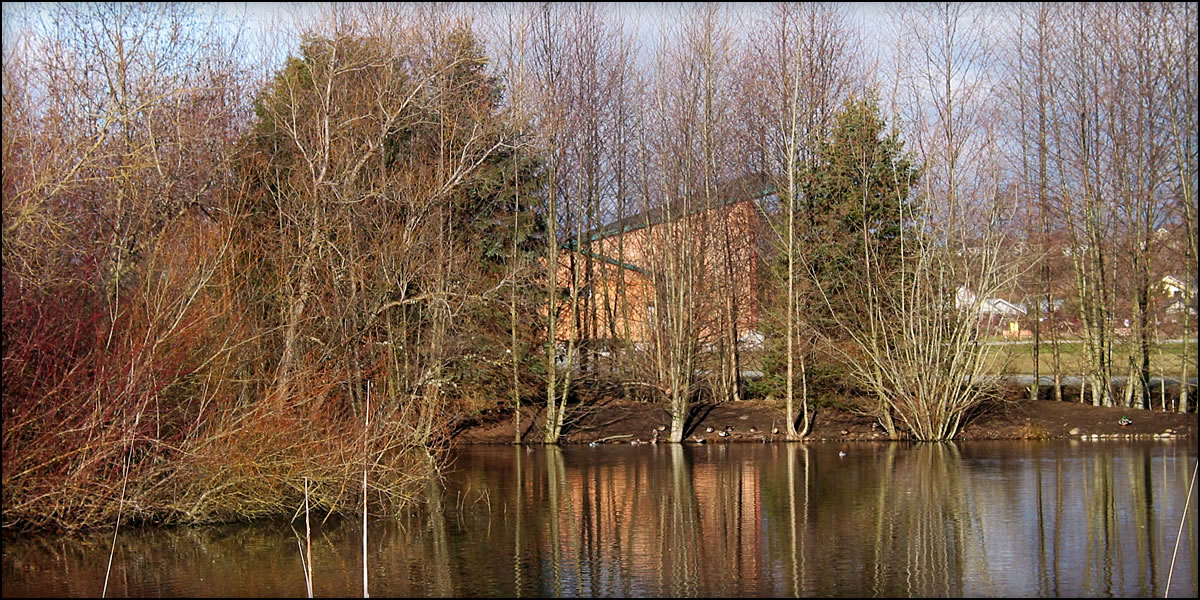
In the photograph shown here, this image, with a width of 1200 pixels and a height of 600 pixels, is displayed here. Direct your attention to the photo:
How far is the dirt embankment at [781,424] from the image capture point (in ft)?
95.1

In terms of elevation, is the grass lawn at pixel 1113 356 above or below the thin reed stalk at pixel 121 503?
above

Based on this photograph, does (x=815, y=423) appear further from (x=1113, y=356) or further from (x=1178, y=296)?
(x=1178, y=296)

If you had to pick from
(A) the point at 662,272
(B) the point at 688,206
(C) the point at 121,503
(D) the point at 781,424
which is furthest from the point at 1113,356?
(C) the point at 121,503

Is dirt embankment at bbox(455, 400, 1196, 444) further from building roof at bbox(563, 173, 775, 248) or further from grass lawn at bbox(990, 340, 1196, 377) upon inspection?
building roof at bbox(563, 173, 775, 248)

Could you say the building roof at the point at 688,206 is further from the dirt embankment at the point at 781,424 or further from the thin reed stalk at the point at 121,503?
the thin reed stalk at the point at 121,503

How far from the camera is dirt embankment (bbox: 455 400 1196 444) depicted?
2898 centimetres

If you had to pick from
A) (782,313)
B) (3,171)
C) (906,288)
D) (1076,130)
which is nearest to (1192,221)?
(1076,130)

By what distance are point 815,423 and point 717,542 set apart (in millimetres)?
16835

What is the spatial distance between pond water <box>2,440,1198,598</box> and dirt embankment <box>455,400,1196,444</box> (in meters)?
6.05

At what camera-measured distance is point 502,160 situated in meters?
30.8

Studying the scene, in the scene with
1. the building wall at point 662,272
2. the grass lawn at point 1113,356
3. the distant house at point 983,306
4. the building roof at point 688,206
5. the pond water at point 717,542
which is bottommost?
the pond water at point 717,542

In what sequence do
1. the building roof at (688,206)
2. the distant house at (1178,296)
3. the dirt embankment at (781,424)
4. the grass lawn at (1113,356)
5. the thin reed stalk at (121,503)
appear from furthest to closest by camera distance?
1. the building roof at (688,206)
2. the grass lawn at (1113,356)
3. the distant house at (1178,296)
4. the dirt embankment at (781,424)
5. the thin reed stalk at (121,503)

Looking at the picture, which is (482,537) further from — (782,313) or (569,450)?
(782,313)

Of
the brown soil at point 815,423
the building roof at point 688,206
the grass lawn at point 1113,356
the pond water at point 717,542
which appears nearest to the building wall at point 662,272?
the building roof at point 688,206
